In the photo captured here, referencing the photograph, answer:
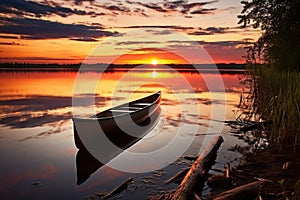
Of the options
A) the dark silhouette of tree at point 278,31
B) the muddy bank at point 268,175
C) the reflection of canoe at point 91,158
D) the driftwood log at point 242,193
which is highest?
the dark silhouette of tree at point 278,31

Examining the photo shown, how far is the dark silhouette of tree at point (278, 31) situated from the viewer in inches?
570

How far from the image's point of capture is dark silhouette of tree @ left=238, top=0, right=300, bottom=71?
1448 centimetres

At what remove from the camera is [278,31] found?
594 inches

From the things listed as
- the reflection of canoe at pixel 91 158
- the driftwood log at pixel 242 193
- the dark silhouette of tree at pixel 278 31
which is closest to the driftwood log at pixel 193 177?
the driftwood log at pixel 242 193

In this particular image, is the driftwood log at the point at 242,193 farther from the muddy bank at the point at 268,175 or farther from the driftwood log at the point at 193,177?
the driftwood log at the point at 193,177

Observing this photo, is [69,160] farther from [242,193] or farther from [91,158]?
[242,193]

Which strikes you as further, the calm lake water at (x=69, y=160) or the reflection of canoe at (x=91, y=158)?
the reflection of canoe at (x=91, y=158)

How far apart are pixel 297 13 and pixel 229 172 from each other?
12192 mm

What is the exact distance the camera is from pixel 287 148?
25.2 feet

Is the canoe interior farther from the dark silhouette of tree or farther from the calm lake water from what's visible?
the dark silhouette of tree

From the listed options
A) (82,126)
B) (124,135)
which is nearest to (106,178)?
(82,126)

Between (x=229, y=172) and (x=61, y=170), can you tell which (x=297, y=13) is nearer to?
(x=229, y=172)

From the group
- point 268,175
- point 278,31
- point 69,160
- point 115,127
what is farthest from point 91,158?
point 278,31

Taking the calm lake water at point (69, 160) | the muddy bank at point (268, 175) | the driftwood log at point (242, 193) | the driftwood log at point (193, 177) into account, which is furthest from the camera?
the calm lake water at point (69, 160)
